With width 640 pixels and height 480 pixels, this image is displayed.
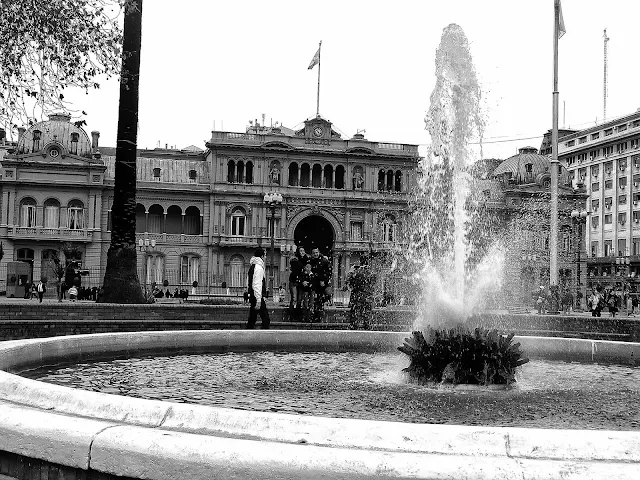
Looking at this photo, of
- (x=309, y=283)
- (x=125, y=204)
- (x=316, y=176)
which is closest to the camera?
(x=309, y=283)

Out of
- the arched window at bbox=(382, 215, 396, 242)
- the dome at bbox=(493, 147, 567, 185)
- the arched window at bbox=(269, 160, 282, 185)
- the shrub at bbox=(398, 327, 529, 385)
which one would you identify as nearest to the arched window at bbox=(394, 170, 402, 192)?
the arched window at bbox=(382, 215, 396, 242)

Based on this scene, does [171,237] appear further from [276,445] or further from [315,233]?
[276,445]

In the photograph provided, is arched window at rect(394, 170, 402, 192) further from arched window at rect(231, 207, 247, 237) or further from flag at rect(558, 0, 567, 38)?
flag at rect(558, 0, 567, 38)

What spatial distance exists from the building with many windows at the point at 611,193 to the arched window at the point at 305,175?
Answer: 27485mm

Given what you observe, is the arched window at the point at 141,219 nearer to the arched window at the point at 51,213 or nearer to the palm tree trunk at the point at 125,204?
the arched window at the point at 51,213

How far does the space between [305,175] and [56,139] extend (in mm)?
17794

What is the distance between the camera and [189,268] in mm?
53531

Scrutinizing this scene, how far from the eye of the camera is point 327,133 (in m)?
56.2

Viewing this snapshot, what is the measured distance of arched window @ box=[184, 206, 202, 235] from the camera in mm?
55000

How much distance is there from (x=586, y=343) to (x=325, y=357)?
122 inches

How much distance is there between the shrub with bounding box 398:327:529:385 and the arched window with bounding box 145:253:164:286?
46.9 metres

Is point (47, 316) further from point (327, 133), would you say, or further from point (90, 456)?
point (327, 133)

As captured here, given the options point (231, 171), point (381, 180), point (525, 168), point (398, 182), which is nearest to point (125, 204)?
point (231, 171)

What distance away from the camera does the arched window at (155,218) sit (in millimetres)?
54594
